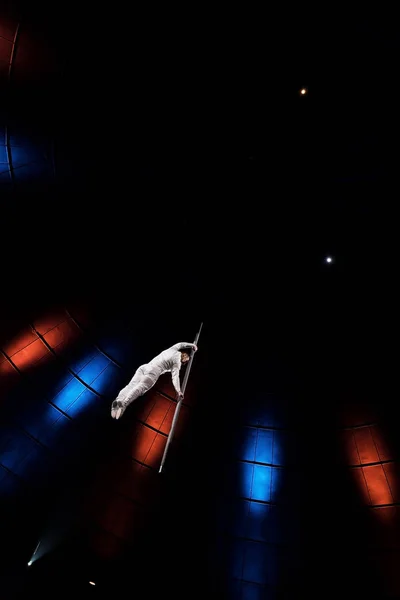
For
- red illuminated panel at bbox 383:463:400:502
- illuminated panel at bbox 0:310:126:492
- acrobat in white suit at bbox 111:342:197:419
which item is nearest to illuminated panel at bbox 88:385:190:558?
illuminated panel at bbox 0:310:126:492

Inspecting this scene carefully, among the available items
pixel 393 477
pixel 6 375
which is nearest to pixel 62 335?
pixel 6 375

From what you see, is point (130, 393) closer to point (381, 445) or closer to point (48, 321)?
point (48, 321)

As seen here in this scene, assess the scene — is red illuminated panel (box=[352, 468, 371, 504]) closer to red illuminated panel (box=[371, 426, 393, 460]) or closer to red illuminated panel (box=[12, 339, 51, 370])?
red illuminated panel (box=[371, 426, 393, 460])

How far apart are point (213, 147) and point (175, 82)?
1.56 m

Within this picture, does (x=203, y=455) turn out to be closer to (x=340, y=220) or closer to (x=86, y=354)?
(x=86, y=354)

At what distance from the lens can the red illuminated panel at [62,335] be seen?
823 centimetres

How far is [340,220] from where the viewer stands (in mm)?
8188

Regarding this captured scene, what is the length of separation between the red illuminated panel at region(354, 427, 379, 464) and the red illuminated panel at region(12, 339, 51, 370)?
25.2 ft

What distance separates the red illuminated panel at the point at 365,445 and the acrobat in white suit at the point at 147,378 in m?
4.57

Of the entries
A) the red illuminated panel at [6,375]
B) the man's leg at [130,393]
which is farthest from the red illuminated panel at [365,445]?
the red illuminated panel at [6,375]

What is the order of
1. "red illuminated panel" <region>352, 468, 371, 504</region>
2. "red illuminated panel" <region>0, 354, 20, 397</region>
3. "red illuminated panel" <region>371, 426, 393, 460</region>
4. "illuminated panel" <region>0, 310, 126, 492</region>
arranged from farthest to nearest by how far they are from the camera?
"red illuminated panel" <region>0, 354, 20, 397</region>
"illuminated panel" <region>0, 310, 126, 492</region>
"red illuminated panel" <region>371, 426, 393, 460</region>
"red illuminated panel" <region>352, 468, 371, 504</region>

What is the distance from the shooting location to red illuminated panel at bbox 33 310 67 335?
322 inches

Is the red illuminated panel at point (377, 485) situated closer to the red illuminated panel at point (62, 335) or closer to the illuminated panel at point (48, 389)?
the illuminated panel at point (48, 389)

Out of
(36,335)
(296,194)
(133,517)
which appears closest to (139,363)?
(36,335)
